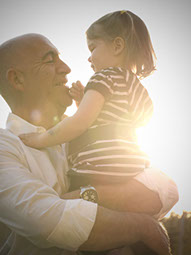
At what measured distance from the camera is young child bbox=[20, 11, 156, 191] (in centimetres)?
192

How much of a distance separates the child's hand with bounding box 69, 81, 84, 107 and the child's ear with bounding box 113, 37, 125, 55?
1.92ft

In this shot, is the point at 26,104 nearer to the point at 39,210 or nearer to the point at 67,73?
the point at 67,73

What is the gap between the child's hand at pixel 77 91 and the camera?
271 cm

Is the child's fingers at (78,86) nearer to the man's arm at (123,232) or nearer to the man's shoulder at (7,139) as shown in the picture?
the man's shoulder at (7,139)

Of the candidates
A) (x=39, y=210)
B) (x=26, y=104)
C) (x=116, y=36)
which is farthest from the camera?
(x=26, y=104)

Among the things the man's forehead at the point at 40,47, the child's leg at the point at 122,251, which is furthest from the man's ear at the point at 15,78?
the child's leg at the point at 122,251

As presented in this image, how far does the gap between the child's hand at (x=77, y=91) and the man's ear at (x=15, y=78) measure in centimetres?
56

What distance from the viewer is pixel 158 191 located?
6.70 feet

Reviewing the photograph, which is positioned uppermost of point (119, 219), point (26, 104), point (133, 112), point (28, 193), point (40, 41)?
point (40, 41)

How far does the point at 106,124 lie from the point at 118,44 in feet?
3.04

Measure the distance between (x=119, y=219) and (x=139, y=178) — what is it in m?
0.45

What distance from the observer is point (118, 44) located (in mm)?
2449

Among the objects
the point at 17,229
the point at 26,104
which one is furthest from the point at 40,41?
the point at 17,229

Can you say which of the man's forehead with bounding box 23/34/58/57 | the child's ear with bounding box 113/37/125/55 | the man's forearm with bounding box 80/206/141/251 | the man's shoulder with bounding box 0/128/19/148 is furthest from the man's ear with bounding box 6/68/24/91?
the man's forearm with bounding box 80/206/141/251
